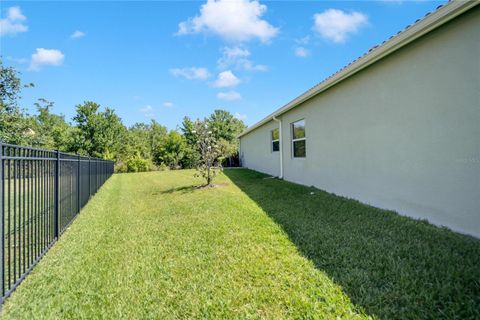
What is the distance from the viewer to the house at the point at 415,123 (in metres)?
3.31

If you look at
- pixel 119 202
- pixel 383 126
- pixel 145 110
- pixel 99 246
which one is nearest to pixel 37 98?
pixel 145 110

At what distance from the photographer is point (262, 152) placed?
567 inches

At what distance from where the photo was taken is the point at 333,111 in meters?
6.77

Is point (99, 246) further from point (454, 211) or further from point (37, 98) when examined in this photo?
point (37, 98)

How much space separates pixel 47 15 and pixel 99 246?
9.73m

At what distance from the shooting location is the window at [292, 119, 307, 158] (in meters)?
8.80

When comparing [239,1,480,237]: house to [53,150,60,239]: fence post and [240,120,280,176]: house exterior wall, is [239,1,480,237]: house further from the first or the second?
[53,150,60,239]: fence post

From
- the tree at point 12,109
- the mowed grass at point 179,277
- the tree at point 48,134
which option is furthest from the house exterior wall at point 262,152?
the tree at point 48,134

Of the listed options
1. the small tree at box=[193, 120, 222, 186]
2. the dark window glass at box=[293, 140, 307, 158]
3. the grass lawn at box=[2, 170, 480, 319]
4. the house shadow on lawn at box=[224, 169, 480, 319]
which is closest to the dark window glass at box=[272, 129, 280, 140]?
the dark window glass at box=[293, 140, 307, 158]

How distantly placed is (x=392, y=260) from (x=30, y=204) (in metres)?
4.43

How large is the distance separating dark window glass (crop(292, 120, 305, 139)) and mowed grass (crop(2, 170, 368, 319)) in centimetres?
501

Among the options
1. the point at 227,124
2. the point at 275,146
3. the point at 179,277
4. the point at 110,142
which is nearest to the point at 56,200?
the point at 179,277

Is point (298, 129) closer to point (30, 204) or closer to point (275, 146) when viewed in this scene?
point (275, 146)

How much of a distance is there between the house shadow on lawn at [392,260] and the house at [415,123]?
0.50 meters
